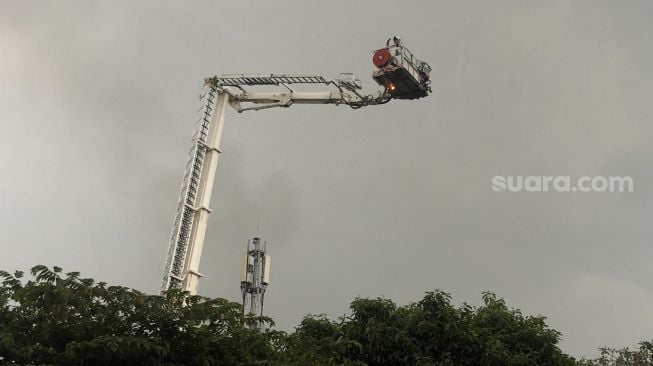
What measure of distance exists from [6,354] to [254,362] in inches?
354

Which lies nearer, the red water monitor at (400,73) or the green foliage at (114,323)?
the green foliage at (114,323)

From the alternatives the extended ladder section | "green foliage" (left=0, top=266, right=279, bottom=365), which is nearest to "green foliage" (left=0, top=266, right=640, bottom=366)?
"green foliage" (left=0, top=266, right=279, bottom=365)

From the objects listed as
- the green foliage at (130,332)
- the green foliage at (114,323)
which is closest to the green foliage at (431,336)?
the green foliage at (130,332)

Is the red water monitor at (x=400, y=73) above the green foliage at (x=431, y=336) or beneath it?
above

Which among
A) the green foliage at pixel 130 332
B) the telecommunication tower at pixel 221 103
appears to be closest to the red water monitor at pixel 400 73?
the telecommunication tower at pixel 221 103

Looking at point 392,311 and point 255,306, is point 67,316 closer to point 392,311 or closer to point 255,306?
point 392,311

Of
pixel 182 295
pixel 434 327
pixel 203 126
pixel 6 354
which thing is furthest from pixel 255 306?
pixel 6 354

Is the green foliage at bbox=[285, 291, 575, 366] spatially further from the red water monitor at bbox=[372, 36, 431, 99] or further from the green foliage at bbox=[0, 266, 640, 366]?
the red water monitor at bbox=[372, 36, 431, 99]

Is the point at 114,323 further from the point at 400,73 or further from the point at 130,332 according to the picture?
the point at 400,73

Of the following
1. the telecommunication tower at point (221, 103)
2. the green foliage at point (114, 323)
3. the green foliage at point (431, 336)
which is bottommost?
the green foliage at point (114, 323)

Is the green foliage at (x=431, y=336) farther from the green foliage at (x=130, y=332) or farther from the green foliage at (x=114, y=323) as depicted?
the green foliage at (x=114, y=323)

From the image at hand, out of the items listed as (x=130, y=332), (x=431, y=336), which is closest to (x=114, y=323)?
(x=130, y=332)

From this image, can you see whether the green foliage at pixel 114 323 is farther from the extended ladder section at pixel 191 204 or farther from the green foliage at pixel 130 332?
the extended ladder section at pixel 191 204

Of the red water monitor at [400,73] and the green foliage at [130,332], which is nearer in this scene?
the green foliage at [130,332]
